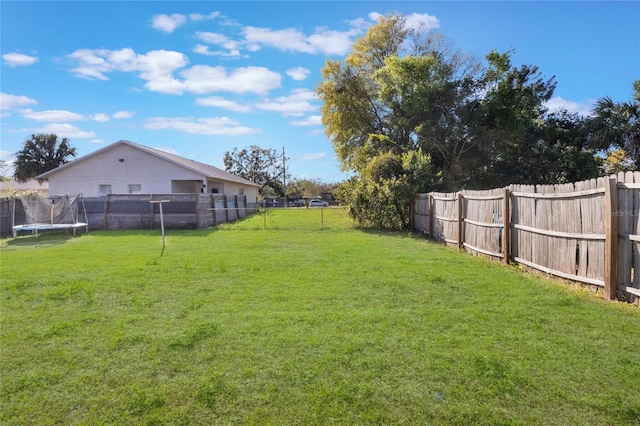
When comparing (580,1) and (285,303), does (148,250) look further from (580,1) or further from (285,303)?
(580,1)

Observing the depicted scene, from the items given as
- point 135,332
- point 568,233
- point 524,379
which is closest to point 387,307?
point 524,379

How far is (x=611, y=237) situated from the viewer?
507 cm

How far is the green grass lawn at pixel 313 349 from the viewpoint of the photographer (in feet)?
8.96

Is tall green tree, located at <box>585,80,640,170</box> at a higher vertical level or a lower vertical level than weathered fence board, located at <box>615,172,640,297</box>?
higher

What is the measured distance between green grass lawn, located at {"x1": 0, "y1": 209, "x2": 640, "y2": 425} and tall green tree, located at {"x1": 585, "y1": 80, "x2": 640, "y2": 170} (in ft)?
43.0

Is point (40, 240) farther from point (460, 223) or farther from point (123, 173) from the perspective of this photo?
point (460, 223)

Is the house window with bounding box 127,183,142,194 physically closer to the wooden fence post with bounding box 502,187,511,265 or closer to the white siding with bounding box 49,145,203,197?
the white siding with bounding box 49,145,203,197

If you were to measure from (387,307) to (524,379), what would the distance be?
2.08m

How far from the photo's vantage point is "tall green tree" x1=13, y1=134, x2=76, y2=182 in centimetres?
3728

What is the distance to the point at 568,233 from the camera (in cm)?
606

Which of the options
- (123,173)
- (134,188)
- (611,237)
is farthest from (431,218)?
(123,173)

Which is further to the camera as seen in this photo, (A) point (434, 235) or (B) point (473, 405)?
(A) point (434, 235)

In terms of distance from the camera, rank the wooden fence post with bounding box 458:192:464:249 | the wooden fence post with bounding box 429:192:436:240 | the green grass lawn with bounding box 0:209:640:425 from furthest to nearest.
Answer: the wooden fence post with bounding box 429:192:436:240 → the wooden fence post with bounding box 458:192:464:249 → the green grass lawn with bounding box 0:209:640:425

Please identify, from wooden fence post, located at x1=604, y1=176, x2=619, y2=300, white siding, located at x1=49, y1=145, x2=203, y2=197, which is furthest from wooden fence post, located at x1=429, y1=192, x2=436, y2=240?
white siding, located at x1=49, y1=145, x2=203, y2=197
